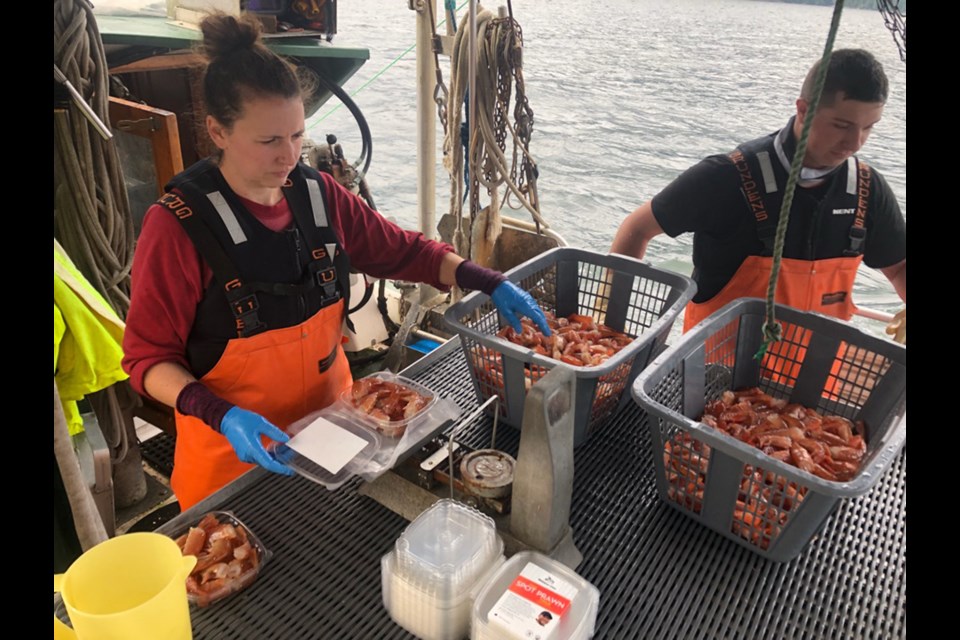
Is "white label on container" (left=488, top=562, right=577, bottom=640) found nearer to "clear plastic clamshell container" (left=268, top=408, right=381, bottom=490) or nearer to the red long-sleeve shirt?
"clear plastic clamshell container" (left=268, top=408, right=381, bottom=490)

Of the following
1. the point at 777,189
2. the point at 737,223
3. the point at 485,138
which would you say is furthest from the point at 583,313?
the point at 485,138

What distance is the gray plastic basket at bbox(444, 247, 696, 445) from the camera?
1.60 metres

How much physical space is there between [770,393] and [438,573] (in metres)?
1.23

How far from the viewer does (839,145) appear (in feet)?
6.63

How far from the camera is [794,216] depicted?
2.12 metres

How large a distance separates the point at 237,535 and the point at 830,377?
1541mm

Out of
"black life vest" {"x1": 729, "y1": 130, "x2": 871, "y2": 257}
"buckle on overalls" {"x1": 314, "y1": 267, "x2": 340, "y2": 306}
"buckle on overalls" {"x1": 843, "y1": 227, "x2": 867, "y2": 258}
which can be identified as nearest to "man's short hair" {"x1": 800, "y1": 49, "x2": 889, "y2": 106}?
"black life vest" {"x1": 729, "y1": 130, "x2": 871, "y2": 257}

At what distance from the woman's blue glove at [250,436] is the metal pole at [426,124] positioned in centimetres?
212

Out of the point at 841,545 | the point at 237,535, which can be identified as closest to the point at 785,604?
the point at 841,545

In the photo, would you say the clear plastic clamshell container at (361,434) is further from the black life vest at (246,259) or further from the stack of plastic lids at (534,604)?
the stack of plastic lids at (534,604)

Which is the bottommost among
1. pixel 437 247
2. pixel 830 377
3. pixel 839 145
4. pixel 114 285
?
pixel 114 285

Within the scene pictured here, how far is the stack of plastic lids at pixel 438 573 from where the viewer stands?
106 centimetres

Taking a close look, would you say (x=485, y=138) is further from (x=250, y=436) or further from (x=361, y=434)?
(x=250, y=436)
